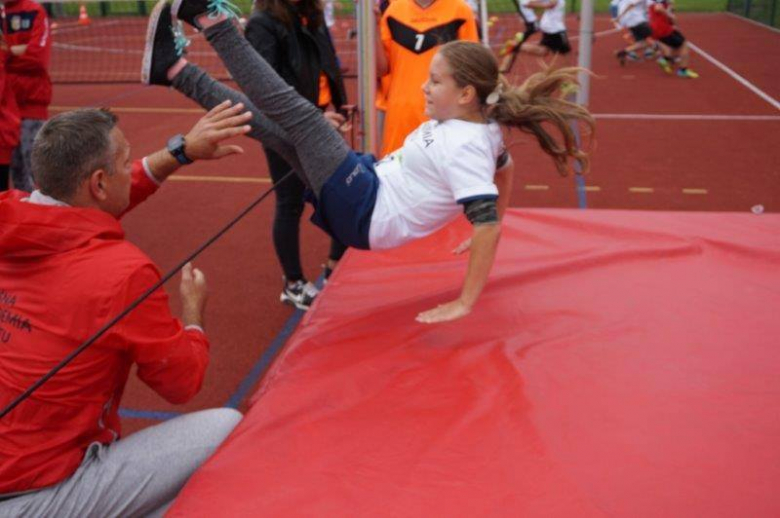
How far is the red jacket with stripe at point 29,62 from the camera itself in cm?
427

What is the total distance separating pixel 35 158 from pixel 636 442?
1.55m

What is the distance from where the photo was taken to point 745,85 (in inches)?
377

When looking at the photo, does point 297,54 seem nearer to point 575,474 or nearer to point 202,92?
point 202,92

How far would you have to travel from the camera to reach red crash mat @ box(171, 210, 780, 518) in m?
1.78

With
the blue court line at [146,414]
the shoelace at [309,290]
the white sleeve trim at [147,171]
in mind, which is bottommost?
the blue court line at [146,414]

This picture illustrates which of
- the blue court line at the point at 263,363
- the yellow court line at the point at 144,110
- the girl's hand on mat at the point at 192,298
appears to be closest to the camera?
the girl's hand on mat at the point at 192,298

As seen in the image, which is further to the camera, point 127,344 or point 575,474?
point 575,474

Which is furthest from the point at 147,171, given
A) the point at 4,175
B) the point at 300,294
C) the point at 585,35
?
the point at 585,35

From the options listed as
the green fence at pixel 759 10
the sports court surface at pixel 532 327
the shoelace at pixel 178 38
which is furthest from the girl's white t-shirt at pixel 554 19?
the green fence at pixel 759 10

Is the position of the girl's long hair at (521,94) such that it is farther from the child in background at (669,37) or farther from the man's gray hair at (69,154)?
the child in background at (669,37)

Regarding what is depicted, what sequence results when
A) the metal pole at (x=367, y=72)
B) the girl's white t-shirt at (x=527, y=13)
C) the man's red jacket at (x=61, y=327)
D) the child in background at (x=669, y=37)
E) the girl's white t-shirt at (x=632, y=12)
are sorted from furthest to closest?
the girl's white t-shirt at (x=632, y=12) → the child in background at (x=669, y=37) → the girl's white t-shirt at (x=527, y=13) → the metal pole at (x=367, y=72) → the man's red jacket at (x=61, y=327)

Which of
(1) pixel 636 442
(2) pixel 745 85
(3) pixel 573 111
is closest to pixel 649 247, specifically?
(3) pixel 573 111

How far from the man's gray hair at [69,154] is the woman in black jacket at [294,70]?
4.48 ft

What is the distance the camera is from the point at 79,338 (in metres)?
1.66
